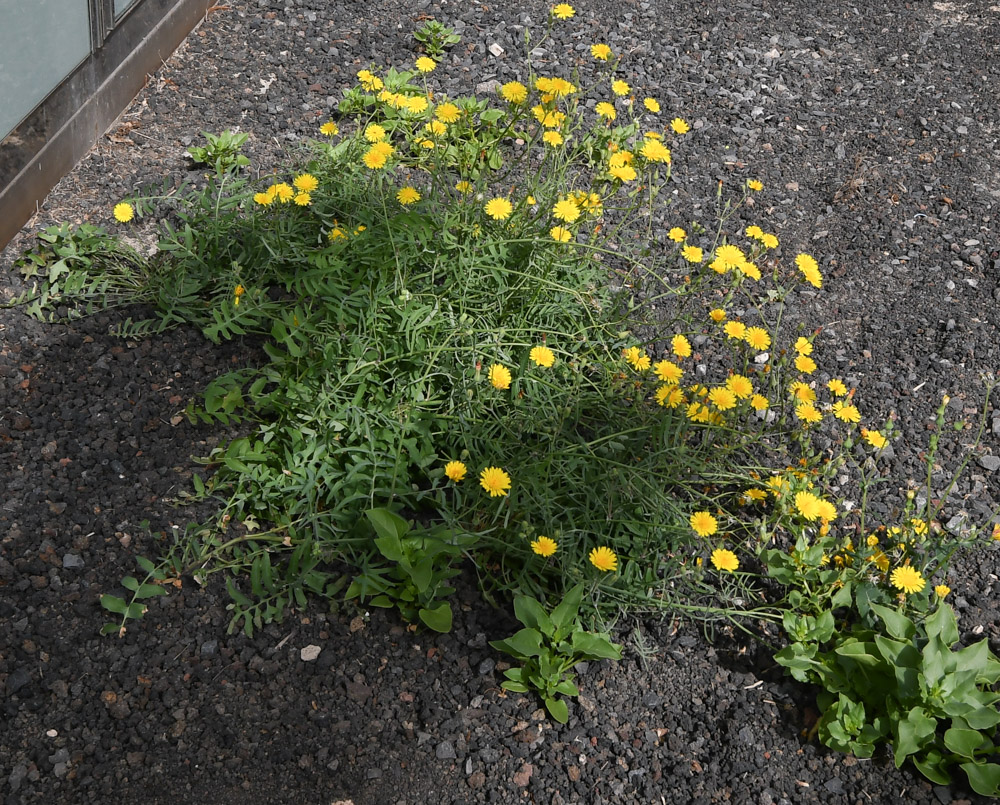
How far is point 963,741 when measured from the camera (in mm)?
1960

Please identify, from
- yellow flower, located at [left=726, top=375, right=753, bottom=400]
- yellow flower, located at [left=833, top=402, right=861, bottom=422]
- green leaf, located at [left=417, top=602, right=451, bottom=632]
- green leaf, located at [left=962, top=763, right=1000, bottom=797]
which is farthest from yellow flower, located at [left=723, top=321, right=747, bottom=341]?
green leaf, located at [left=962, top=763, right=1000, bottom=797]

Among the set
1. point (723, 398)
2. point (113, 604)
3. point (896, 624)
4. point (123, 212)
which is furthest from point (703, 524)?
point (123, 212)

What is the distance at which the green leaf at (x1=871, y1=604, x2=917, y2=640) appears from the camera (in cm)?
210

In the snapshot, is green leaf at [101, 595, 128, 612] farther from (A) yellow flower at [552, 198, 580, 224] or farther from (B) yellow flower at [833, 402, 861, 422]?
(B) yellow flower at [833, 402, 861, 422]

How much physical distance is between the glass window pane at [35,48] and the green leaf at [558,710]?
2.45 meters

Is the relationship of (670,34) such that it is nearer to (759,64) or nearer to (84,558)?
(759,64)

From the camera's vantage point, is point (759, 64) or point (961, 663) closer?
point (961, 663)

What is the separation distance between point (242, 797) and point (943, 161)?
11.5 feet

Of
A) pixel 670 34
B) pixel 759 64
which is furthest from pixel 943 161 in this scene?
pixel 670 34

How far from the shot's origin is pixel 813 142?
390 cm

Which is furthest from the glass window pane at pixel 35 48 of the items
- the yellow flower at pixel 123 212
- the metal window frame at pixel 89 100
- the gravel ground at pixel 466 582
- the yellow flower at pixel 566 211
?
the yellow flower at pixel 566 211

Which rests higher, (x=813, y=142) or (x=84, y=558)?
(x=813, y=142)

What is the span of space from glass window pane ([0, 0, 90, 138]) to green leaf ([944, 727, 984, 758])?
10.3 feet

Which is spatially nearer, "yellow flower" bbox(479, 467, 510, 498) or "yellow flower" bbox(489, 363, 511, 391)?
"yellow flower" bbox(479, 467, 510, 498)
